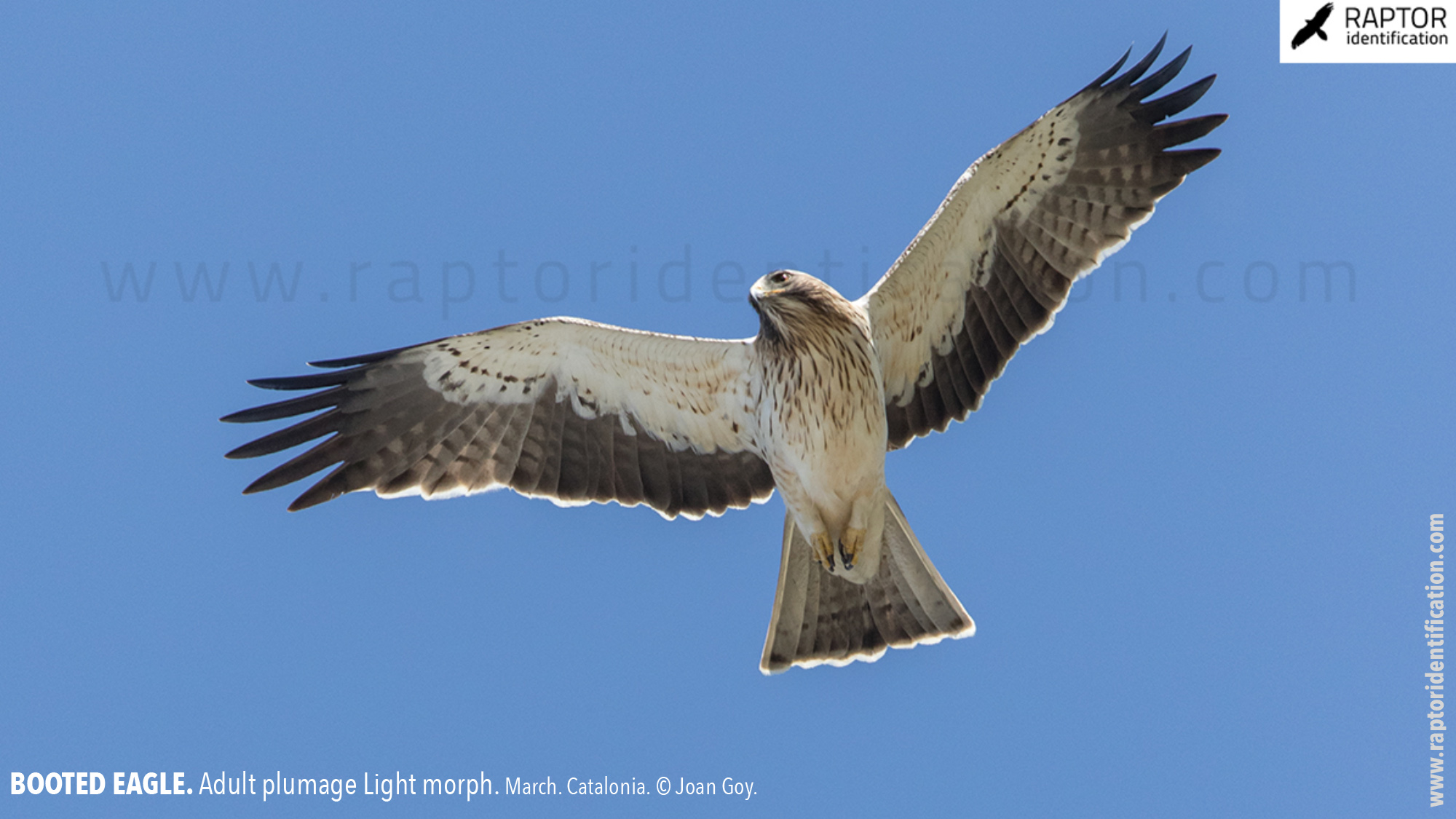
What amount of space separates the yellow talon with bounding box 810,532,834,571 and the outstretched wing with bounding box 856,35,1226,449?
1.29 meters

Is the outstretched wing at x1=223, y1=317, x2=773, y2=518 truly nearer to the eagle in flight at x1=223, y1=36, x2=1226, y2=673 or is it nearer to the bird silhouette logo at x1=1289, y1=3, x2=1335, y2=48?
the eagle in flight at x1=223, y1=36, x2=1226, y2=673

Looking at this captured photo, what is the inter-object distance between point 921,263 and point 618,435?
2.37m

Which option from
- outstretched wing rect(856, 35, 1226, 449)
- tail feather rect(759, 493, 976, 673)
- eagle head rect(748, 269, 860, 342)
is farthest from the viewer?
tail feather rect(759, 493, 976, 673)

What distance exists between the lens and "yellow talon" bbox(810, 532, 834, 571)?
9844 mm

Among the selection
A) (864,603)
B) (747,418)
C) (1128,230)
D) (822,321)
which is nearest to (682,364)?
(747,418)

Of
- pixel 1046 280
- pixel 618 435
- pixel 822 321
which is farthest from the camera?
pixel 618 435

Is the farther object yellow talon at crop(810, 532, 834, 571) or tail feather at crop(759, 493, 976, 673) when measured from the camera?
tail feather at crop(759, 493, 976, 673)

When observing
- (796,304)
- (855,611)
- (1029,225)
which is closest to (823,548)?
(855,611)

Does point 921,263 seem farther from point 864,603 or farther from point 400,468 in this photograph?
point 400,468

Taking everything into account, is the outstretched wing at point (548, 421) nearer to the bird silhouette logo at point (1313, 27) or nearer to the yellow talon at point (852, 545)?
the yellow talon at point (852, 545)

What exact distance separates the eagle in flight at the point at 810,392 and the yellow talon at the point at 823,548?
1 cm

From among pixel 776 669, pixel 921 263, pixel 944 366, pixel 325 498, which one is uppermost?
pixel 921 263

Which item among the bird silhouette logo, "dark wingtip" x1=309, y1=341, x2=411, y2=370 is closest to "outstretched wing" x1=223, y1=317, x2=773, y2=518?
"dark wingtip" x1=309, y1=341, x2=411, y2=370

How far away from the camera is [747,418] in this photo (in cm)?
1030
